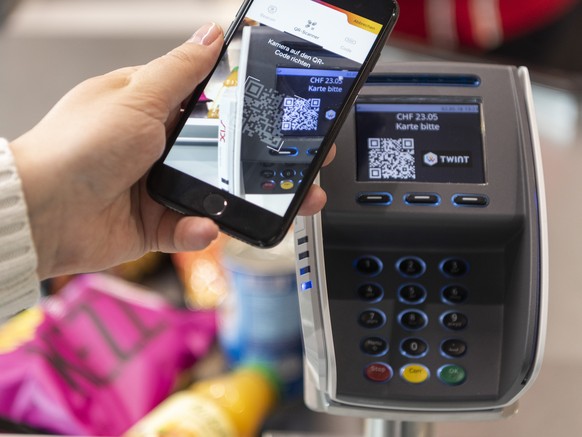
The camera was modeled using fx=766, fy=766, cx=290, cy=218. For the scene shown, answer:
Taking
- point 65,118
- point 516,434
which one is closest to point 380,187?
point 65,118

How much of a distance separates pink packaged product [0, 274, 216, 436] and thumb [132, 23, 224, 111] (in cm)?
44

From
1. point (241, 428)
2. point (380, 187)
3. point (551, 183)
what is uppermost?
point (380, 187)

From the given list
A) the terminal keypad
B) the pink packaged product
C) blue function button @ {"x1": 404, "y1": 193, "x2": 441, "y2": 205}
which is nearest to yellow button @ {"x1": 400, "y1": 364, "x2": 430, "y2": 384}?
the terminal keypad

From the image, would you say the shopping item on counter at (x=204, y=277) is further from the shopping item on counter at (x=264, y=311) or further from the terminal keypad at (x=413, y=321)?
the terminal keypad at (x=413, y=321)

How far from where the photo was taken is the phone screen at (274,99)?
63 cm

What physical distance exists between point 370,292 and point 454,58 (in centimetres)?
85

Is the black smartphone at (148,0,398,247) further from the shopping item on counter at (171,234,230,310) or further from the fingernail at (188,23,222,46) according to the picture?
the shopping item on counter at (171,234,230,310)

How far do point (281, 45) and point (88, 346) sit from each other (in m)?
0.53

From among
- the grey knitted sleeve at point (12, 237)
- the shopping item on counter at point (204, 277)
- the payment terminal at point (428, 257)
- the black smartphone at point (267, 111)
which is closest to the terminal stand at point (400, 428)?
the payment terminal at point (428, 257)

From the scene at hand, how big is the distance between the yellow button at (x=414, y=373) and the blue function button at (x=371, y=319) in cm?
4

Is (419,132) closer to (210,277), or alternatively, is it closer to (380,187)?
(380,187)

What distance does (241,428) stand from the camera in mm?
892

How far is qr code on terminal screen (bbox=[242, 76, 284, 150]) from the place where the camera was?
64cm

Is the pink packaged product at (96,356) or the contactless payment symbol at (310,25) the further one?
the pink packaged product at (96,356)
